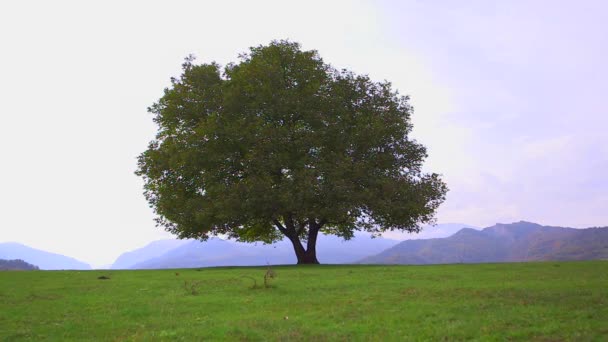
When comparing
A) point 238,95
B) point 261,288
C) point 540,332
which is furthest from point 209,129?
point 540,332

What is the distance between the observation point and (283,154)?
158ft

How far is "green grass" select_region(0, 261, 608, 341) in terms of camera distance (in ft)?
46.3

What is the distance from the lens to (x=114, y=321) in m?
17.1

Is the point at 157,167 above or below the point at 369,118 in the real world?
below

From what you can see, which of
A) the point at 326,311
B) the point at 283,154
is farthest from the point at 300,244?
the point at 326,311

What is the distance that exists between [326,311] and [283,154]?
31166 millimetres

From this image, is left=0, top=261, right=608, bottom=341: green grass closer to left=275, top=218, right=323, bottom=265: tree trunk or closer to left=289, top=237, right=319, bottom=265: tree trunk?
left=275, top=218, right=323, bottom=265: tree trunk

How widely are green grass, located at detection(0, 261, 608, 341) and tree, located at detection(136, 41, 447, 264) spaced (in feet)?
63.3

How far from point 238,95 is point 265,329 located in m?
38.1

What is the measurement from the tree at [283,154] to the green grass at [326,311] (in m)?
19.3

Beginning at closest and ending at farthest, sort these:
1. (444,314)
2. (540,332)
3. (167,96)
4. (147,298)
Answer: (540,332) < (444,314) < (147,298) < (167,96)

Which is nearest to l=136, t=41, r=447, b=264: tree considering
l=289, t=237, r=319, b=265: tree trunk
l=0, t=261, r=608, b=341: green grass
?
l=289, t=237, r=319, b=265: tree trunk

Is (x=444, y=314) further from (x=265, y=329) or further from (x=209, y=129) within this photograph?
(x=209, y=129)

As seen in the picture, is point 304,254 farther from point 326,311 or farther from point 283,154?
point 326,311
